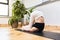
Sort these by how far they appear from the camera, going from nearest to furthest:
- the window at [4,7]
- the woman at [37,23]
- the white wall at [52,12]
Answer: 1. the woman at [37,23]
2. the white wall at [52,12]
3. the window at [4,7]

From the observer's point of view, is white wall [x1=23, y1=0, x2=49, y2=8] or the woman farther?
white wall [x1=23, y1=0, x2=49, y2=8]

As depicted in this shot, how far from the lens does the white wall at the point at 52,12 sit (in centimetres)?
178

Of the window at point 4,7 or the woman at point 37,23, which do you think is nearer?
the woman at point 37,23

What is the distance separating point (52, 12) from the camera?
6.23 feet

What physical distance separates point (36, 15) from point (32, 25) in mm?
114

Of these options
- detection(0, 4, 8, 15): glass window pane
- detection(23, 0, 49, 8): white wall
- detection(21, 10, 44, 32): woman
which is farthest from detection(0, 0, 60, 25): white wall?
detection(0, 4, 8, 15): glass window pane

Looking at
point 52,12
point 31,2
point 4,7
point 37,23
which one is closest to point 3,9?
point 4,7

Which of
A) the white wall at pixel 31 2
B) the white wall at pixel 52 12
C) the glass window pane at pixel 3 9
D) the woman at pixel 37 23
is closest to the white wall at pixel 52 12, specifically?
the white wall at pixel 52 12

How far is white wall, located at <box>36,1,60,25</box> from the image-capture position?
178 cm

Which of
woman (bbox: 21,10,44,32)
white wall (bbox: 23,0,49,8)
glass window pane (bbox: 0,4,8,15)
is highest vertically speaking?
white wall (bbox: 23,0,49,8)

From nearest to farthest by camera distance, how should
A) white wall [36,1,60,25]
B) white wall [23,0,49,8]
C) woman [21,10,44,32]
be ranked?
woman [21,10,44,32]
white wall [36,1,60,25]
white wall [23,0,49,8]

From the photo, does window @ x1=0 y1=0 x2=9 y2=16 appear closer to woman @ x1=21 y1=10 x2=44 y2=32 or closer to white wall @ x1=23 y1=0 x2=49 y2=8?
white wall @ x1=23 y1=0 x2=49 y2=8

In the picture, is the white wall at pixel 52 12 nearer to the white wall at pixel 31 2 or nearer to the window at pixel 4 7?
the white wall at pixel 31 2

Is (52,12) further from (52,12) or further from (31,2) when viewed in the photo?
(31,2)
